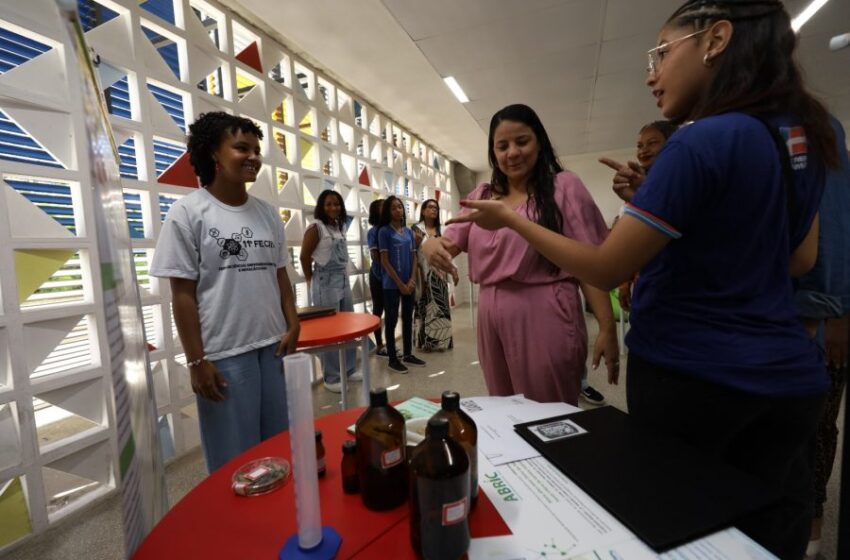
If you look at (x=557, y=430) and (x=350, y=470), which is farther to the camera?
(x=557, y=430)

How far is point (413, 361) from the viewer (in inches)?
149

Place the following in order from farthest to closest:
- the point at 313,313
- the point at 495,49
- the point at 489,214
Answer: the point at 495,49 → the point at 313,313 → the point at 489,214

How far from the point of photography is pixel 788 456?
69 centimetres

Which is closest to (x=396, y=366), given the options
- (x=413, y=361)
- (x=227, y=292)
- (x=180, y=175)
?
(x=413, y=361)

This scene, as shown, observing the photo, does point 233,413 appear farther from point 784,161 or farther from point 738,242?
point 784,161

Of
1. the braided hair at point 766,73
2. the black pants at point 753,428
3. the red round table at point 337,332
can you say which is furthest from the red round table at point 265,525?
the red round table at point 337,332

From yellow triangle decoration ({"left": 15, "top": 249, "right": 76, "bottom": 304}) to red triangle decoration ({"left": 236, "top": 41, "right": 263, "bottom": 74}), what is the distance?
172 centimetres

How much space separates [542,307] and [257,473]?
0.81m

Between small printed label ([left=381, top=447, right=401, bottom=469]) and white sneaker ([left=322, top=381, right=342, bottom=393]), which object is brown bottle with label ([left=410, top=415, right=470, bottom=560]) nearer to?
small printed label ([left=381, top=447, right=401, bottom=469])

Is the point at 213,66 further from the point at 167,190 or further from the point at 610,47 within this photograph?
the point at 610,47

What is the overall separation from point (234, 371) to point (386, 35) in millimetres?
2573

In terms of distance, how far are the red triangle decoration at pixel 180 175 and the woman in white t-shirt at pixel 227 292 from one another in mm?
919


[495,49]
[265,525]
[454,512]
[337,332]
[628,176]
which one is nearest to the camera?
[454,512]

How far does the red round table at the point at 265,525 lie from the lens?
0.54 m
